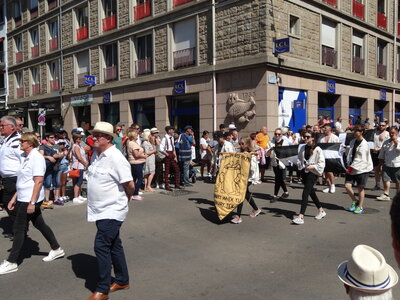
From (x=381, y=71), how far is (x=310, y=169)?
18.3m

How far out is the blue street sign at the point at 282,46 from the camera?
574 inches

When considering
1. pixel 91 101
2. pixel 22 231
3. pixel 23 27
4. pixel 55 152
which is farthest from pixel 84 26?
pixel 22 231

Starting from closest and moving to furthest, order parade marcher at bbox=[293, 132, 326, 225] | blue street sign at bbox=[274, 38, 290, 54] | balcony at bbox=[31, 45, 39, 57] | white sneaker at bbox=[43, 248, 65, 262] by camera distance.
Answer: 1. white sneaker at bbox=[43, 248, 65, 262]
2. parade marcher at bbox=[293, 132, 326, 225]
3. blue street sign at bbox=[274, 38, 290, 54]
4. balcony at bbox=[31, 45, 39, 57]

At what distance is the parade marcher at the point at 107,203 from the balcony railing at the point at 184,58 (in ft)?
47.3

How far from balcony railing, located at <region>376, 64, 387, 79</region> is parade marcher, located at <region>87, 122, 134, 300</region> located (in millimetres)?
21518

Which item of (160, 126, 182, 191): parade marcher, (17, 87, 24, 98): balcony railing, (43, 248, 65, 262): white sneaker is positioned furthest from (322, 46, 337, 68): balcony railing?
(17, 87, 24, 98): balcony railing

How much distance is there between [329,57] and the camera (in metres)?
18.4

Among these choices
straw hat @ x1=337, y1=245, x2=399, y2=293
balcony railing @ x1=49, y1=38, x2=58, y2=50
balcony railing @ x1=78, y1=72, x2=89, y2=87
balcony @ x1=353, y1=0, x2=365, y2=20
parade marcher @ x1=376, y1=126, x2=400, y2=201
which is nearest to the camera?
straw hat @ x1=337, y1=245, x2=399, y2=293

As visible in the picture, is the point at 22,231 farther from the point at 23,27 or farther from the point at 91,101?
the point at 23,27

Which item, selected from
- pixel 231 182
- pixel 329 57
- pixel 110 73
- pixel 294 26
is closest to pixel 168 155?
pixel 231 182

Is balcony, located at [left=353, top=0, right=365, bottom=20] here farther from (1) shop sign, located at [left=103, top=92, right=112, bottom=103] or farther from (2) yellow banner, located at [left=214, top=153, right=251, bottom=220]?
(2) yellow banner, located at [left=214, top=153, right=251, bottom=220]

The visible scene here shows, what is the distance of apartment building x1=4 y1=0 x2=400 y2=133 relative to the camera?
15.7 m

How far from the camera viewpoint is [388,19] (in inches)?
887

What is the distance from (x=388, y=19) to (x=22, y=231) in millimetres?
23928
